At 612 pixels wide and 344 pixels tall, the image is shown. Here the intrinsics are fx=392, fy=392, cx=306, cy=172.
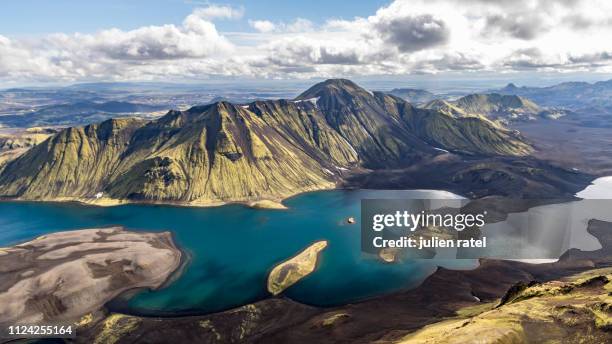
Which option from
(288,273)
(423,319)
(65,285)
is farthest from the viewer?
(288,273)

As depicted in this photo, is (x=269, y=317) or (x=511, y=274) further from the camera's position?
(x=511, y=274)

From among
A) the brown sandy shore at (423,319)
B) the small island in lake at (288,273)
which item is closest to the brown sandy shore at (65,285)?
the brown sandy shore at (423,319)

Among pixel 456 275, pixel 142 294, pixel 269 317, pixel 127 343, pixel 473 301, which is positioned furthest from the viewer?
pixel 456 275

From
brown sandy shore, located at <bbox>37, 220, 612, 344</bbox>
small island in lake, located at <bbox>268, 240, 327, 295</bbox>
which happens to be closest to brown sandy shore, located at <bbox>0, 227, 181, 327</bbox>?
brown sandy shore, located at <bbox>37, 220, 612, 344</bbox>

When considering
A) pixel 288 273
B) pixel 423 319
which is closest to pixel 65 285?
pixel 288 273

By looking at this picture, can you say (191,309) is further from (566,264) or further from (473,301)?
(566,264)

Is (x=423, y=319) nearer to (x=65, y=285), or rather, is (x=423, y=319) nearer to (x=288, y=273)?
(x=288, y=273)

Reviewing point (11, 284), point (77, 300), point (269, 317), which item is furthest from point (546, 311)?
point (11, 284)

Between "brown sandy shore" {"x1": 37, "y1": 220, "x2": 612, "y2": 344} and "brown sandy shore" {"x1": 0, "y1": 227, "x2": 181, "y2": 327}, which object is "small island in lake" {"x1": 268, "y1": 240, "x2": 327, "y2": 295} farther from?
"brown sandy shore" {"x1": 0, "y1": 227, "x2": 181, "y2": 327}

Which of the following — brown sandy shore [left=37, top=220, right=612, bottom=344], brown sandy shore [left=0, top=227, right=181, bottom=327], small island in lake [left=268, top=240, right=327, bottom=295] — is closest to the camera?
brown sandy shore [left=37, top=220, right=612, bottom=344]
